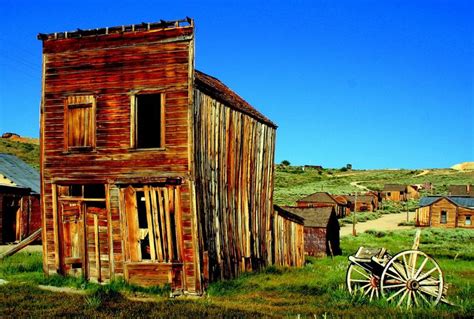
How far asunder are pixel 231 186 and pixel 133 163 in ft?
12.9

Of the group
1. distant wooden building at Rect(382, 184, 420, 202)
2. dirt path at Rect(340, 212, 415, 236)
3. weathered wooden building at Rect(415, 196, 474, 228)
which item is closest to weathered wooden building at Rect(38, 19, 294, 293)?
dirt path at Rect(340, 212, 415, 236)

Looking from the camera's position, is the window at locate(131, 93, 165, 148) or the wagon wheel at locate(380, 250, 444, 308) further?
the window at locate(131, 93, 165, 148)

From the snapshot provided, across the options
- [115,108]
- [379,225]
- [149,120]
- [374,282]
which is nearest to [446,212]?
[379,225]

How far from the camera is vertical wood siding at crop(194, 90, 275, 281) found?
16250 mm

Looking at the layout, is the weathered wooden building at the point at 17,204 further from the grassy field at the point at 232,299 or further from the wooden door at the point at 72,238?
the wooden door at the point at 72,238

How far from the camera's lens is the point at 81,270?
17297mm

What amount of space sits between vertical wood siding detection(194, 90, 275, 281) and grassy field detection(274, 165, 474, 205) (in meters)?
67.9

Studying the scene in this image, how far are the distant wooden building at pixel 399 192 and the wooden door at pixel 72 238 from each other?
3188 inches

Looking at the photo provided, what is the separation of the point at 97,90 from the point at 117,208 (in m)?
3.91

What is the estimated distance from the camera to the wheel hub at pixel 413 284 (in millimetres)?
13242

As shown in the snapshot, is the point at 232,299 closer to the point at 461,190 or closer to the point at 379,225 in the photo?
the point at 379,225

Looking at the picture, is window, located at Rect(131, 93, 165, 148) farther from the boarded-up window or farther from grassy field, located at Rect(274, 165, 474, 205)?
grassy field, located at Rect(274, 165, 474, 205)

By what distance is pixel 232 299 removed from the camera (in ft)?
46.3

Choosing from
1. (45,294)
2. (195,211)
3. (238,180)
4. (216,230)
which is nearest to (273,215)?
(238,180)
